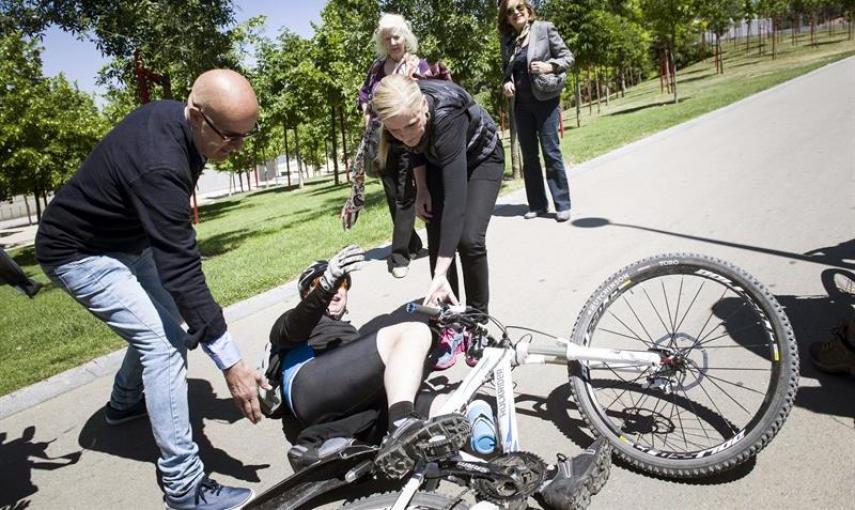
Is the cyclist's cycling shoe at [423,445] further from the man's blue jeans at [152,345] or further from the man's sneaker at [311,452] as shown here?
the man's blue jeans at [152,345]

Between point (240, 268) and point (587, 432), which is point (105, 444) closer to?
point (587, 432)

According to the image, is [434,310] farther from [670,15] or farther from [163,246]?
[670,15]

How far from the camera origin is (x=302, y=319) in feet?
9.16

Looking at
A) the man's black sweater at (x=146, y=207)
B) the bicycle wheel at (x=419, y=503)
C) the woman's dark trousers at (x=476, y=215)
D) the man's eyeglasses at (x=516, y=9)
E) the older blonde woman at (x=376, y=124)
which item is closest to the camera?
the bicycle wheel at (x=419, y=503)

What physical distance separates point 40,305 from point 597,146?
11.2m

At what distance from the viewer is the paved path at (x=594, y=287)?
2.42 meters

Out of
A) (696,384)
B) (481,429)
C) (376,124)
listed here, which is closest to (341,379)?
(481,429)

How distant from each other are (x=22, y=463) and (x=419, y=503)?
2.80 m

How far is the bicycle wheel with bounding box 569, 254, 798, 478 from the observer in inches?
91.5

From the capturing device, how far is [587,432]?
2.84 metres

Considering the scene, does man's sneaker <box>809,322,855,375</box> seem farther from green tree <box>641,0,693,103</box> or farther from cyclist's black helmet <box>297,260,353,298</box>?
green tree <box>641,0,693,103</box>

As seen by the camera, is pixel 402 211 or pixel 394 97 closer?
pixel 394 97

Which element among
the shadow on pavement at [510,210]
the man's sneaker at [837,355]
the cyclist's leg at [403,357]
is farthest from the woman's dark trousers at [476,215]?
the shadow on pavement at [510,210]

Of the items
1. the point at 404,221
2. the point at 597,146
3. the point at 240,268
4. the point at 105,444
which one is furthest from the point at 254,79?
the point at 105,444
